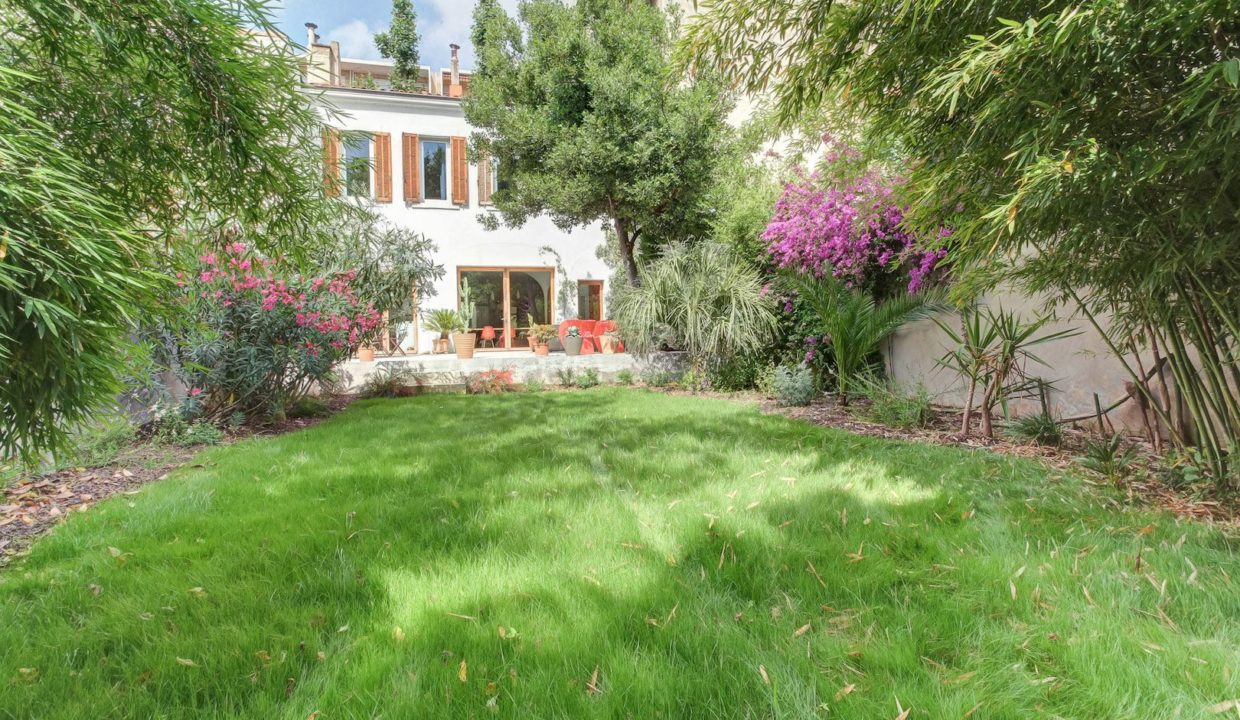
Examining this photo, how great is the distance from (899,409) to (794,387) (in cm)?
124

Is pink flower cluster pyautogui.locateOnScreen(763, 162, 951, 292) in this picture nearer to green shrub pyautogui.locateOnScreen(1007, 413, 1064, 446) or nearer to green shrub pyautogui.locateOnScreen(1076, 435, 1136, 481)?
green shrub pyautogui.locateOnScreen(1007, 413, 1064, 446)

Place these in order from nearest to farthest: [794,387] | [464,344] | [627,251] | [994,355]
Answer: [994,355] < [794,387] < [627,251] < [464,344]

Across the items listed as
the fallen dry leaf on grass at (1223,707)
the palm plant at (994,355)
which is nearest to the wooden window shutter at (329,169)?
the fallen dry leaf on grass at (1223,707)

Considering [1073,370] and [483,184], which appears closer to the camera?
[1073,370]

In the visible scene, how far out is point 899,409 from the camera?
4.78 metres

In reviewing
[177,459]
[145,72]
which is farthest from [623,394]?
[145,72]

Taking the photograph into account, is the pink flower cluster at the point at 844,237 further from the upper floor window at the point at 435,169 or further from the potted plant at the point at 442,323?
the upper floor window at the point at 435,169

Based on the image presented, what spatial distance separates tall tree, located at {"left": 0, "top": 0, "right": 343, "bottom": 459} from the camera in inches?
40.1

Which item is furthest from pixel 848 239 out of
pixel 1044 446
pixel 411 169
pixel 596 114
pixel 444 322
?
pixel 411 169

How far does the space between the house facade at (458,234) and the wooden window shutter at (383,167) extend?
0.06 feet

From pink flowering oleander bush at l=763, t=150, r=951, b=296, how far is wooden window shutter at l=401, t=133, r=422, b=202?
7863 millimetres

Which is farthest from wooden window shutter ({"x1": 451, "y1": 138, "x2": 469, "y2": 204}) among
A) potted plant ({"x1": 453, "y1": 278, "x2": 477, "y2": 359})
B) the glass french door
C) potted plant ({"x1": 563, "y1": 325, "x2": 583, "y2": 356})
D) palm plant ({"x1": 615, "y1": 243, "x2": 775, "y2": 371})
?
palm plant ({"x1": 615, "y1": 243, "x2": 775, "y2": 371})

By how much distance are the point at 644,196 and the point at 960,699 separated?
708cm

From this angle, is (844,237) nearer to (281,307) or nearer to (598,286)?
(281,307)
